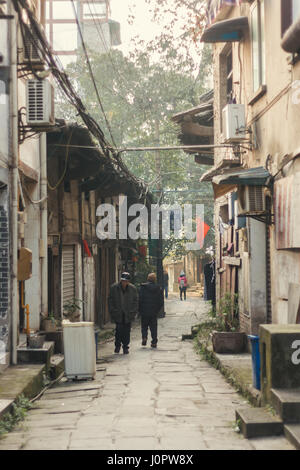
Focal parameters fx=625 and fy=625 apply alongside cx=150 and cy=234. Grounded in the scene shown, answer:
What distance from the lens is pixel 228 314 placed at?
1308 cm

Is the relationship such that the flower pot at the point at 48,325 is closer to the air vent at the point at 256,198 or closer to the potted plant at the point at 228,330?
the potted plant at the point at 228,330

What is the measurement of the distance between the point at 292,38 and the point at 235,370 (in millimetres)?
5157

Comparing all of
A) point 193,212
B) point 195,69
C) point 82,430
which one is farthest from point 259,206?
point 193,212

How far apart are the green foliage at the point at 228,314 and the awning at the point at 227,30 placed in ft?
17.6

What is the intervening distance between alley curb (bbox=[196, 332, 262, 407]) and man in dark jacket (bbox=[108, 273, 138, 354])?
1.73 m

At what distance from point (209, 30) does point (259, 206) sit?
13.7 ft

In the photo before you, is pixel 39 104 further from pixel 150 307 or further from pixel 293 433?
pixel 293 433

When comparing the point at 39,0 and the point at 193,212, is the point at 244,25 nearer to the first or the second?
the point at 39,0

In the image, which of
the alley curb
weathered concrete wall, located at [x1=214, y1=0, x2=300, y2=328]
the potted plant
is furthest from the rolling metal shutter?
weathered concrete wall, located at [x1=214, y1=0, x2=300, y2=328]

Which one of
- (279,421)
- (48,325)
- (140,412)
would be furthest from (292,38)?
(48,325)

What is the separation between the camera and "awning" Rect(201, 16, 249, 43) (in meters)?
12.3

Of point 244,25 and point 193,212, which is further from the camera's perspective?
point 193,212

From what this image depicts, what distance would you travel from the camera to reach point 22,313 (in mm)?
12961

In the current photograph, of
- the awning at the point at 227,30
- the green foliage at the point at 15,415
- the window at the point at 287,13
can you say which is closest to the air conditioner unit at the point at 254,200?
the window at the point at 287,13
